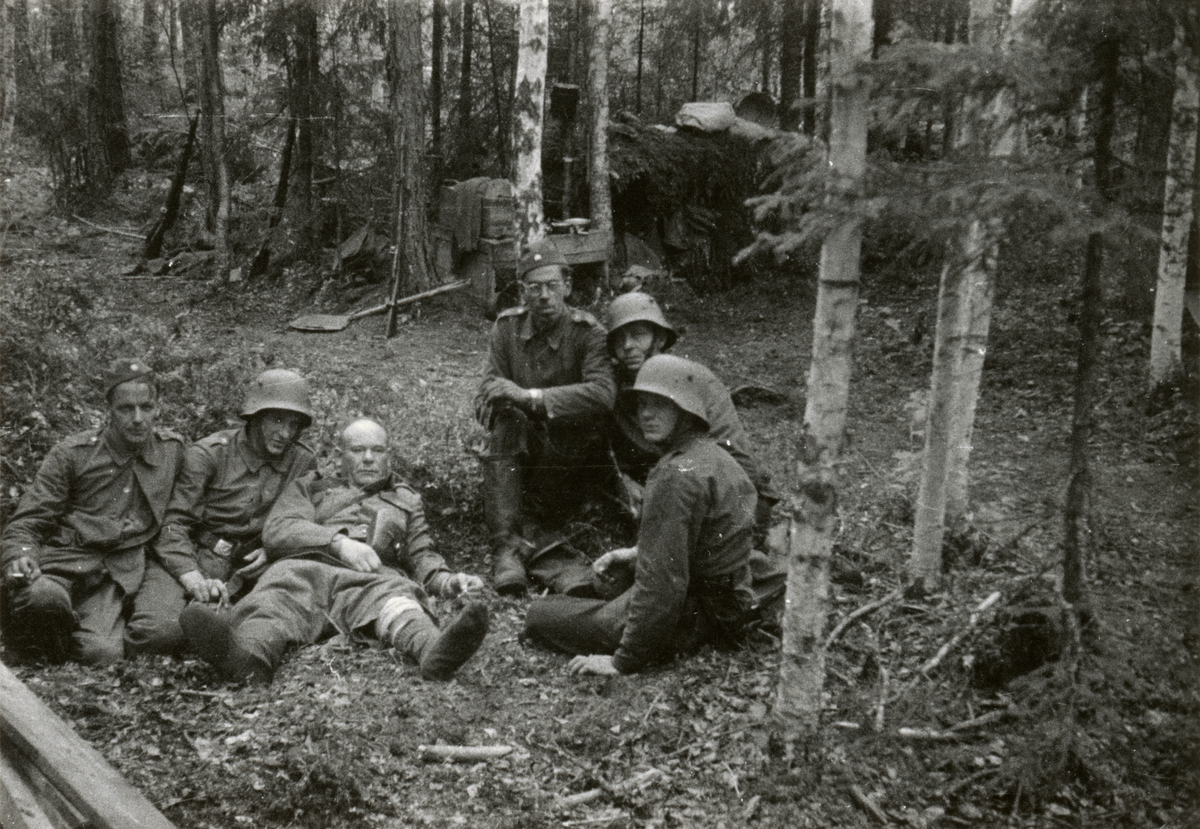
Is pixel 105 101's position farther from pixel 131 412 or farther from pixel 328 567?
pixel 328 567

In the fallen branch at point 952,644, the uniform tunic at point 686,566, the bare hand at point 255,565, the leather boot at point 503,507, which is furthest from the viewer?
the leather boot at point 503,507

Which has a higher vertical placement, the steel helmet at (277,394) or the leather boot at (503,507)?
the steel helmet at (277,394)

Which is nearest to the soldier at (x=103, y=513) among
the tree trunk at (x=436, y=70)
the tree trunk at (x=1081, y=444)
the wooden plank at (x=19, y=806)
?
the wooden plank at (x=19, y=806)

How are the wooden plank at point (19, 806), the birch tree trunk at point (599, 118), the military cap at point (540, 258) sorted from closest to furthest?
the wooden plank at point (19, 806)
the military cap at point (540, 258)
the birch tree trunk at point (599, 118)

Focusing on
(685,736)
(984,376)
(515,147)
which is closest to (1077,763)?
(685,736)

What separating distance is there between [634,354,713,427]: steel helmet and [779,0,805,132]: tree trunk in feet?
42.4

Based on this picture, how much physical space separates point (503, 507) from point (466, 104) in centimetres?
1222

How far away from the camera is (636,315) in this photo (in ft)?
22.8

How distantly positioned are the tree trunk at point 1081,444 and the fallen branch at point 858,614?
1.27 meters

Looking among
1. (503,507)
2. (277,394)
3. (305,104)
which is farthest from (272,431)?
(305,104)

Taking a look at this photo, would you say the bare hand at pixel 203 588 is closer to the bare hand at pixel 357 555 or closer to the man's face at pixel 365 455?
the bare hand at pixel 357 555

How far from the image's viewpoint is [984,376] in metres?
11.7

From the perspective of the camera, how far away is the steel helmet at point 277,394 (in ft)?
20.2

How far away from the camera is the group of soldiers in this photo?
5055 millimetres
